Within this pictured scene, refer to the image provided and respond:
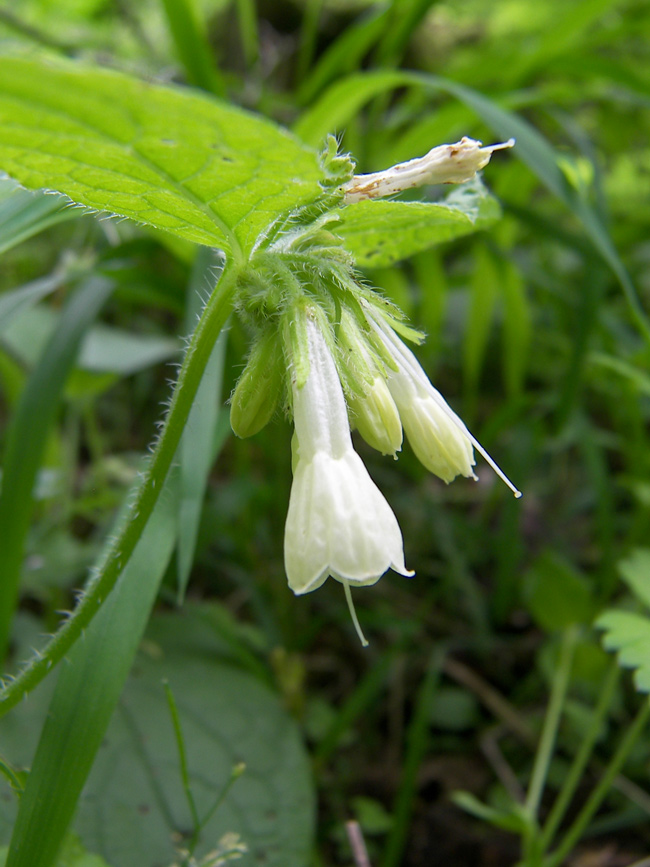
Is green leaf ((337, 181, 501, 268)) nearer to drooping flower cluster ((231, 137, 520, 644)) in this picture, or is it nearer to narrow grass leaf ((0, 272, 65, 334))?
drooping flower cluster ((231, 137, 520, 644))

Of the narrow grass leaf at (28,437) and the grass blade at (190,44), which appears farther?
the grass blade at (190,44)

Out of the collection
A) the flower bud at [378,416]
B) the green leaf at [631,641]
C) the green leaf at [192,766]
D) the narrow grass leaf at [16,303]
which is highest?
the narrow grass leaf at [16,303]

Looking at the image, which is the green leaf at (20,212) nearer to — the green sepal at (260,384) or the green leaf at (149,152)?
the green leaf at (149,152)

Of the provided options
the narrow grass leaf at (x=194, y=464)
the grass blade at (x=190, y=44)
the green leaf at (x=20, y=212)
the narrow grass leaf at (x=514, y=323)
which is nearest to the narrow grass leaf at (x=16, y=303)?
the green leaf at (x=20, y=212)

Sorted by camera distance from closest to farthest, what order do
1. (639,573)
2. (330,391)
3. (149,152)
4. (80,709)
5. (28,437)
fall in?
(149,152), (330,391), (80,709), (28,437), (639,573)

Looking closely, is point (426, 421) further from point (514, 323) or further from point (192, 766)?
point (514, 323)

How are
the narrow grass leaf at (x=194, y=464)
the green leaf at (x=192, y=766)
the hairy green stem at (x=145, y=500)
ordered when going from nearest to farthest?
the hairy green stem at (x=145, y=500) → the narrow grass leaf at (x=194, y=464) → the green leaf at (x=192, y=766)

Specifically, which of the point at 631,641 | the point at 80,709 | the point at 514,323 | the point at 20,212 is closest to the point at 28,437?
the point at 20,212

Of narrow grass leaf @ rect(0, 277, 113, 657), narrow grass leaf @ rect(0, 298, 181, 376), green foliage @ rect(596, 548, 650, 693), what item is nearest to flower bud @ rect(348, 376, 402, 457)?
green foliage @ rect(596, 548, 650, 693)
